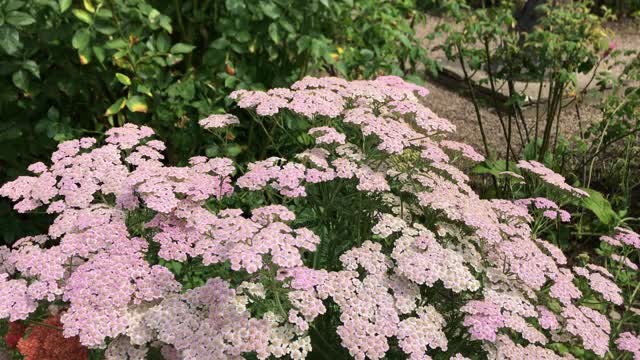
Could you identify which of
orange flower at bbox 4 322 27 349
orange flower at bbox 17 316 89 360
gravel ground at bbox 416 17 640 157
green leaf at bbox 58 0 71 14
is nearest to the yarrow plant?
orange flower at bbox 17 316 89 360

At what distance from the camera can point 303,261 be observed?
1.95m

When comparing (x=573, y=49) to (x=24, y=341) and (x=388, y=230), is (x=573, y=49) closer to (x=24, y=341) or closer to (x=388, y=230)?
(x=388, y=230)

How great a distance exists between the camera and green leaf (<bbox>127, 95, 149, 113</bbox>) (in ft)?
10.0

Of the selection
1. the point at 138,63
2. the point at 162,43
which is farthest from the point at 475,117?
the point at 138,63

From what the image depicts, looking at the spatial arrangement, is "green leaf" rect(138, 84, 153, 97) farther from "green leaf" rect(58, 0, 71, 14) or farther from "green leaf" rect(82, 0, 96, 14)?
"green leaf" rect(58, 0, 71, 14)

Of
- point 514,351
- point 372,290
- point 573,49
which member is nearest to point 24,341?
point 372,290

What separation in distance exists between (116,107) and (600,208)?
2724mm

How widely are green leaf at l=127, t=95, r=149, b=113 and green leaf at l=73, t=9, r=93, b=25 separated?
1.43 ft

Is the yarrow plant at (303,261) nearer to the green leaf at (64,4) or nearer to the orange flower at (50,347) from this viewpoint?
the orange flower at (50,347)

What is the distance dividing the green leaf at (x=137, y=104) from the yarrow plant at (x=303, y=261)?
0.95 m

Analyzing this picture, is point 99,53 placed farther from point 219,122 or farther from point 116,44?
point 219,122

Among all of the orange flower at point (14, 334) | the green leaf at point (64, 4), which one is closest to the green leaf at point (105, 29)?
the green leaf at point (64, 4)

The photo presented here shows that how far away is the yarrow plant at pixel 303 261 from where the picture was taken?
1.58m

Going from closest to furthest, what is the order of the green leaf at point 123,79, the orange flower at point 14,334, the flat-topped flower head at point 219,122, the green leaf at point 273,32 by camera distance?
the orange flower at point 14,334 < the flat-topped flower head at point 219,122 < the green leaf at point 123,79 < the green leaf at point 273,32
